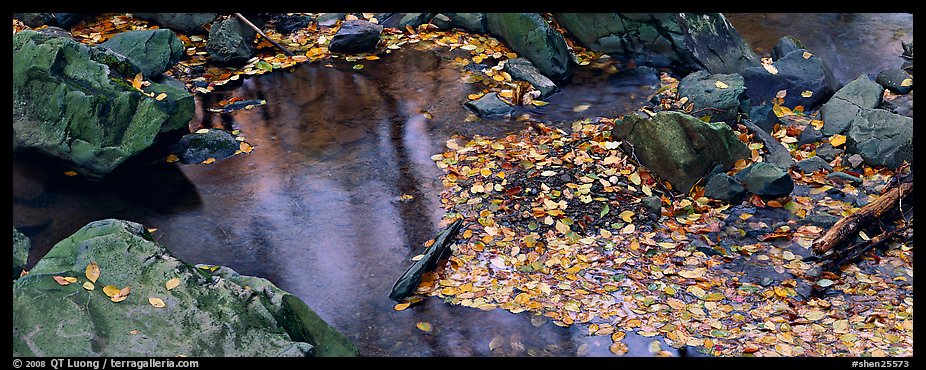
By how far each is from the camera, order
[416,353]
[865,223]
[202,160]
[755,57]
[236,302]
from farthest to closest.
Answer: [755,57]
[202,160]
[865,223]
[416,353]
[236,302]

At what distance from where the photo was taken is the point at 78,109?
771 centimetres

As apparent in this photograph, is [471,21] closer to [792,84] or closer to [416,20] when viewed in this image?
[416,20]

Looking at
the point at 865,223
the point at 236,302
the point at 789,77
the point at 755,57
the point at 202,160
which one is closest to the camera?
the point at 236,302

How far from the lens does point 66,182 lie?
7578 millimetres

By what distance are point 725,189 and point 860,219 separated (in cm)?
115

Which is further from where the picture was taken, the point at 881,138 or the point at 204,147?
the point at 204,147

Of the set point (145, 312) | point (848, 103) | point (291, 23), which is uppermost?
point (145, 312)

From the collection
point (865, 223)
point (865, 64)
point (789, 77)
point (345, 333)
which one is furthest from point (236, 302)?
point (865, 64)

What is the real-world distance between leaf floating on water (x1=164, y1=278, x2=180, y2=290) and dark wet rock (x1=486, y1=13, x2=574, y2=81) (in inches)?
240

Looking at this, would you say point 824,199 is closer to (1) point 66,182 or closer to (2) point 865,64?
(2) point 865,64

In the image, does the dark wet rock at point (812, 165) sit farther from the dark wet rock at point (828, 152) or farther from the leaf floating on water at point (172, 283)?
the leaf floating on water at point (172, 283)

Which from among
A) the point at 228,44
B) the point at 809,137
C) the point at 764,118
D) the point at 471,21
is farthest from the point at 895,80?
the point at 228,44

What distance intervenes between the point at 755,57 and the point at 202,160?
6565 millimetres

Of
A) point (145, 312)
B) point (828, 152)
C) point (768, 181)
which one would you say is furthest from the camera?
point (828, 152)
